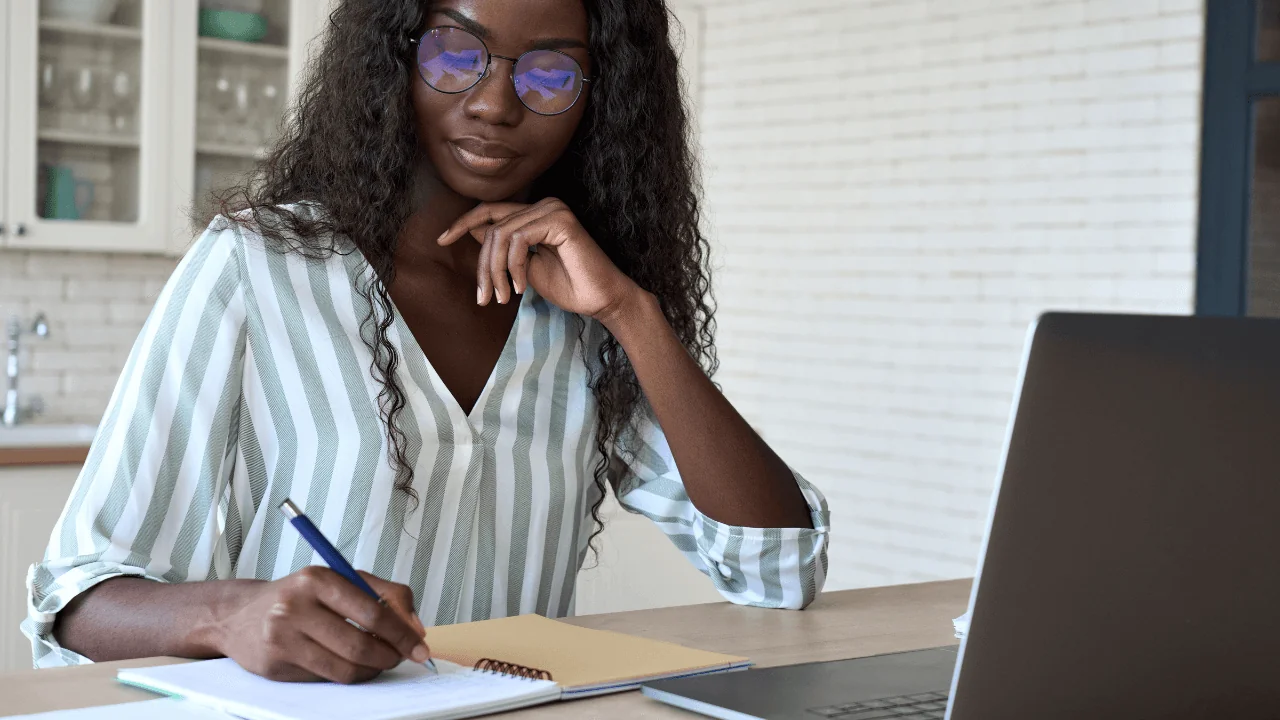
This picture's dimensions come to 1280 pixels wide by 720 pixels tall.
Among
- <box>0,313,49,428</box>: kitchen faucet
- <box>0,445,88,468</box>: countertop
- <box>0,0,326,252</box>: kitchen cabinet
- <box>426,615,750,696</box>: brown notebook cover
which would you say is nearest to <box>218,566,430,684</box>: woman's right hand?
<box>426,615,750,696</box>: brown notebook cover

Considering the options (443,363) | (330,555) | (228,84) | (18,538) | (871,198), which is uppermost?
(228,84)

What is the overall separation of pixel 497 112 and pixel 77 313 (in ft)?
10.9

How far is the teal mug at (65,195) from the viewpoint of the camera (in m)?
4.07

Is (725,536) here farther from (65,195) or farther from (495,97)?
(65,195)

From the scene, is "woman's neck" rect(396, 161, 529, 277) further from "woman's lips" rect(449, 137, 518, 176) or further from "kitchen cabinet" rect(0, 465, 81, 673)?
"kitchen cabinet" rect(0, 465, 81, 673)

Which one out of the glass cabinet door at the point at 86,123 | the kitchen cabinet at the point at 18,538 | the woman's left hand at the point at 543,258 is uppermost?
the glass cabinet door at the point at 86,123

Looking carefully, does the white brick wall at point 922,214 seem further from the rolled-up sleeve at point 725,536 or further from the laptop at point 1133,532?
the laptop at point 1133,532

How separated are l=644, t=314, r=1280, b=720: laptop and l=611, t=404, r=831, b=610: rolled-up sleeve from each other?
734 mm

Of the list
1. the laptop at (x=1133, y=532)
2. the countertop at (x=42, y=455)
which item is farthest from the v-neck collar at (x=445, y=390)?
the countertop at (x=42, y=455)

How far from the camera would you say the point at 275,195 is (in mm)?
1686

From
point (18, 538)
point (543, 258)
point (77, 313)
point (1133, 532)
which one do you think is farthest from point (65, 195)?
point (1133, 532)

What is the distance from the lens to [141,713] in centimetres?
102

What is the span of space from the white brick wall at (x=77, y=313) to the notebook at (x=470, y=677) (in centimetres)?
349

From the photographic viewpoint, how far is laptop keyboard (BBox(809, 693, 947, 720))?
42.1 inches
